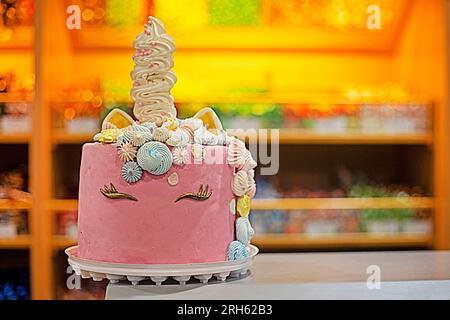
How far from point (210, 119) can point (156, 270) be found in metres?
0.35

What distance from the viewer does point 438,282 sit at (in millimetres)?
1116

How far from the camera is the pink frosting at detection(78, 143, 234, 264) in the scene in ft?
3.68

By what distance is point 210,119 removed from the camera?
1.32m

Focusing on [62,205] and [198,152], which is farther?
[62,205]

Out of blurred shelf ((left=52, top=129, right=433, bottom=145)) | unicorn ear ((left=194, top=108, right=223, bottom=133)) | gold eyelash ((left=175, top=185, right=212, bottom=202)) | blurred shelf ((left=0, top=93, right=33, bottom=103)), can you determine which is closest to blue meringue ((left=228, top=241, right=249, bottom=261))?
gold eyelash ((left=175, top=185, right=212, bottom=202))

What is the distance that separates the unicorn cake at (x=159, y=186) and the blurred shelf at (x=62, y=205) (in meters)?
1.16

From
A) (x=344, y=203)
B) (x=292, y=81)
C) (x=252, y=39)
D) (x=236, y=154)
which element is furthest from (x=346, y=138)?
(x=236, y=154)

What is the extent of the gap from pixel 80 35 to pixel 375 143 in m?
1.16

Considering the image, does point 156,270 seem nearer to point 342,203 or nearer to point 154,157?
point 154,157

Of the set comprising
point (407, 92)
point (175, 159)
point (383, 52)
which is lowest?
point (175, 159)

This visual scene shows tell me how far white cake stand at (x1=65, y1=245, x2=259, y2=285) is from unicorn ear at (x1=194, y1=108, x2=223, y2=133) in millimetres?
261

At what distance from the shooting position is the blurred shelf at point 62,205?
7.65 ft

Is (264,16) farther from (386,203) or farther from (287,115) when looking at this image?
(386,203)
